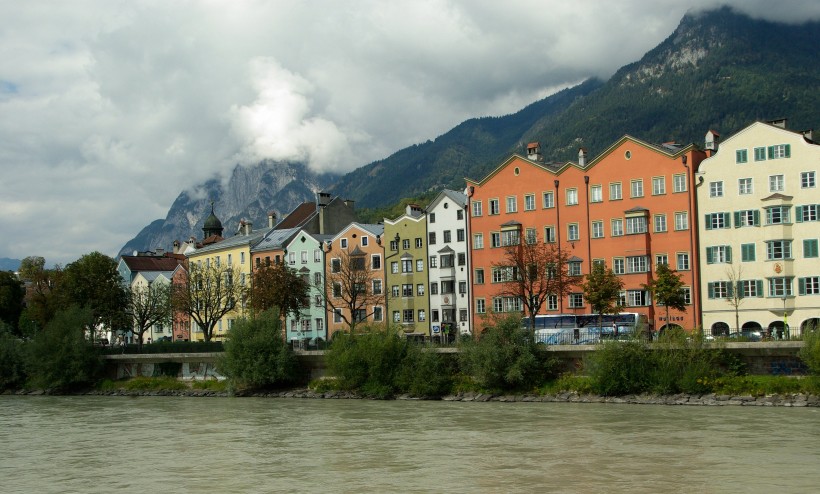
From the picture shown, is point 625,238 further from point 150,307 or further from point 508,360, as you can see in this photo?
point 150,307

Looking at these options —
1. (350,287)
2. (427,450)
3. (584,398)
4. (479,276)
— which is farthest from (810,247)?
(350,287)

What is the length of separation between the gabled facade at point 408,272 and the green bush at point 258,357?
72.3 feet

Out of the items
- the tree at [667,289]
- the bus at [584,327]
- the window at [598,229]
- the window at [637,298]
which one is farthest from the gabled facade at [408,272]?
the tree at [667,289]

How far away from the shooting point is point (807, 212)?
67750 millimetres

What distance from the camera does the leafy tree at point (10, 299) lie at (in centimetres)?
12431

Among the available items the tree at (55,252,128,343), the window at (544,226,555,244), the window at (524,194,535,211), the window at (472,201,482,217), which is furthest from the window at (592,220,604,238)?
the tree at (55,252,128,343)

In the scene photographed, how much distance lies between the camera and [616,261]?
7719 centimetres

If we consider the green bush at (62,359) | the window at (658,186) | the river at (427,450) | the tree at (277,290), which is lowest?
the river at (427,450)

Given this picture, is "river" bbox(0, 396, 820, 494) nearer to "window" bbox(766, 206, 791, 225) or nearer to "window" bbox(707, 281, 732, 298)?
"window" bbox(707, 281, 732, 298)

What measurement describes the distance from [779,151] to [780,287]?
1021 centimetres

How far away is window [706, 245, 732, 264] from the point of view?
7106cm

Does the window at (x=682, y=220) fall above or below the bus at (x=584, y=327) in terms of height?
above

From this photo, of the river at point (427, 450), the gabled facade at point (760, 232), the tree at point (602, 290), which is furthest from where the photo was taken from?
the tree at point (602, 290)

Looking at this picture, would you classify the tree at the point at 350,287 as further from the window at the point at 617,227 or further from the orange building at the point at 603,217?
the window at the point at 617,227
